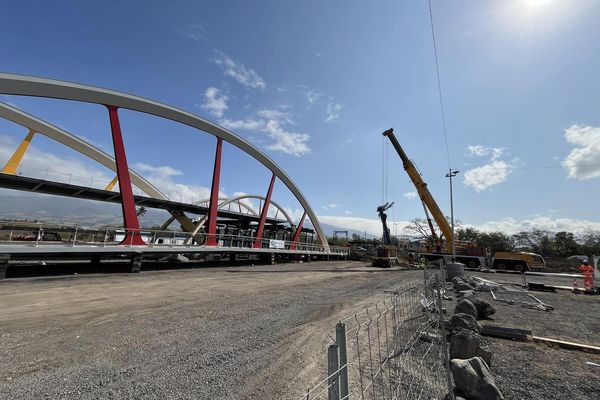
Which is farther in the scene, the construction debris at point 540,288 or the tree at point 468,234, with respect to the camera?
the tree at point 468,234

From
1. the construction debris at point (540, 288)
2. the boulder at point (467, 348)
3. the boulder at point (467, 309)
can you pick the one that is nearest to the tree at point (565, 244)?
the construction debris at point (540, 288)

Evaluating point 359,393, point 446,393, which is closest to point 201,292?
point 359,393

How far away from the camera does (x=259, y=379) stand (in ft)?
13.1

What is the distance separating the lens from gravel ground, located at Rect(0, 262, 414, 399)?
3707mm

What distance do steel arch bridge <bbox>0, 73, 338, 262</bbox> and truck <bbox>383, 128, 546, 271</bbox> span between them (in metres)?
15.8

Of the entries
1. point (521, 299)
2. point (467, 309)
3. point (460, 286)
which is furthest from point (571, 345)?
point (460, 286)

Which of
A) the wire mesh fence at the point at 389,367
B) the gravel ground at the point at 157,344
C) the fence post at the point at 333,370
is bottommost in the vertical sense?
the gravel ground at the point at 157,344

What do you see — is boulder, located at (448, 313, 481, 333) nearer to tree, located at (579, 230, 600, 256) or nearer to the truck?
the truck

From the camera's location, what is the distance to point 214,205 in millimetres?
23750

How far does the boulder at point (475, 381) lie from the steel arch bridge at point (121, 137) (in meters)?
17.5

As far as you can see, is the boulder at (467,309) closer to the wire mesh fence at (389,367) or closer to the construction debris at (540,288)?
the wire mesh fence at (389,367)

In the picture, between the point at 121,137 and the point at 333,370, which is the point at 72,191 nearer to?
the point at 121,137

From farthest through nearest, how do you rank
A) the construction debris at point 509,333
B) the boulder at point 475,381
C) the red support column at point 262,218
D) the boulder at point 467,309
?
the red support column at point 262,218, the boulder at point 467,309, the construction debris at point 509,333, the boulder at point 475,381

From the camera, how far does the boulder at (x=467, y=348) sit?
14.3ft
